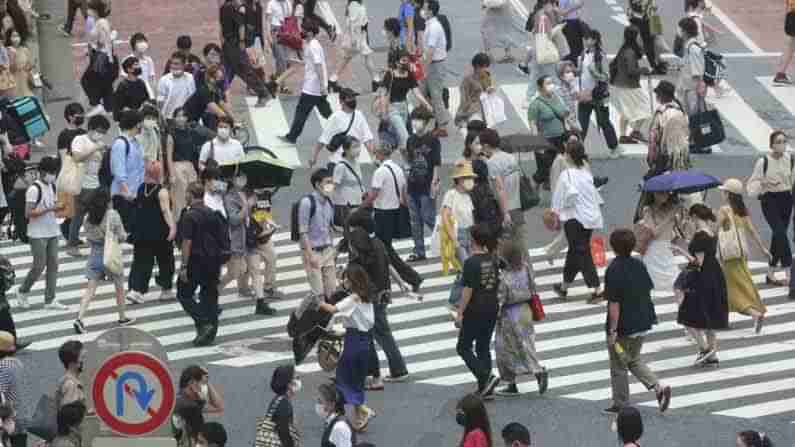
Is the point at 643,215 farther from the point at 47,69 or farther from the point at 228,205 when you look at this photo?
the point at 47,69

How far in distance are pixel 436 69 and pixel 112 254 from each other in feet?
28.8

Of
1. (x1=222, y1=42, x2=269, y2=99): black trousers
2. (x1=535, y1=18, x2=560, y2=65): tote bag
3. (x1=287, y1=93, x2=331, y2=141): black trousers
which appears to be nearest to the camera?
(x1=287, y1=93, x2=331, y2=141): black trousers

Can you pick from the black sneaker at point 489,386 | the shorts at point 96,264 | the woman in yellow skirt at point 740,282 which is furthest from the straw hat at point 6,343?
the woman in yellow skirt at point 740,282

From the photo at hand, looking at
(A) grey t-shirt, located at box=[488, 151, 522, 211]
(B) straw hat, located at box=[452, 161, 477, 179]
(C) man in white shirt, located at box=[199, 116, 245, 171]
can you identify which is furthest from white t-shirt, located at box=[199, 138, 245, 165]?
(A) grey t-shirt, located at box=[488, 151, 522, 211]

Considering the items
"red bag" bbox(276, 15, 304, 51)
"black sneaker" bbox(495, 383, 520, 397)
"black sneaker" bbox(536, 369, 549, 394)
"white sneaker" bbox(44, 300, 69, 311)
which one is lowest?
"black sneaker" bbox(495, 383, 520, 397)

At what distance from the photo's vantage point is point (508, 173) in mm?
26328

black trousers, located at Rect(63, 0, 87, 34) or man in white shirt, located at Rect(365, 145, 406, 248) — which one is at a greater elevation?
black trousers, located at Rect(63, 0, 87, 34)

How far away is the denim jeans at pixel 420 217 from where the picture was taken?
89.3ft

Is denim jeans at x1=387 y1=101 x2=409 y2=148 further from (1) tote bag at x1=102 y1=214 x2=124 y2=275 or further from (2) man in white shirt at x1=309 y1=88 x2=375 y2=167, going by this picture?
(1) tote bag at x1=102 y1=214 x2=124 y2=275

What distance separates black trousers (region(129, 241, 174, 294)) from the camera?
2584 centimetres

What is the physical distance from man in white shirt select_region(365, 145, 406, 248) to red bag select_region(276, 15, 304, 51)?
7.96m

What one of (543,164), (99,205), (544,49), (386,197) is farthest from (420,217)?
(544,49)

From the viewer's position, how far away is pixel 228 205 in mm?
25438

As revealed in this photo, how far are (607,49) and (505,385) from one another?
14.5m
